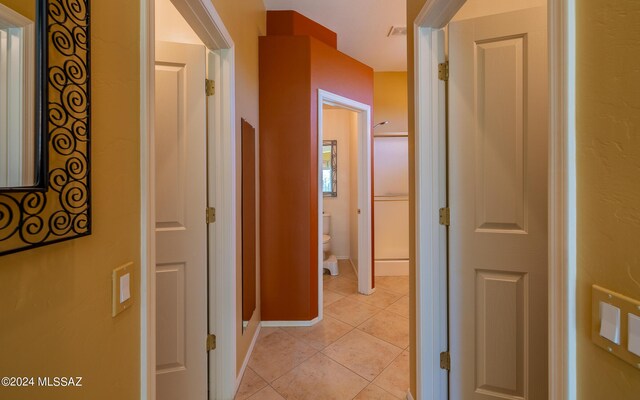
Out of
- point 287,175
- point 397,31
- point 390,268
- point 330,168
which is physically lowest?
point 390,268

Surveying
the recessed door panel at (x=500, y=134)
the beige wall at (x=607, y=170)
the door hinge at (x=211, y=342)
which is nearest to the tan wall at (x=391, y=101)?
the recessed door panel at (x=500, y=134)

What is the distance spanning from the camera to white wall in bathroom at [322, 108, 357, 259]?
438 cm

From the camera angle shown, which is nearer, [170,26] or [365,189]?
[170,26]

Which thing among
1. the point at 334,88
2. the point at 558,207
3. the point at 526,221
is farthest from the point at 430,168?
the point at 334,88

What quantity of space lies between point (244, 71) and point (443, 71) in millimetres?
1390

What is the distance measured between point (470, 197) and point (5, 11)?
61.6 inches

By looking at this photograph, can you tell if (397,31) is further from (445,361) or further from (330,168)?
(445,361)

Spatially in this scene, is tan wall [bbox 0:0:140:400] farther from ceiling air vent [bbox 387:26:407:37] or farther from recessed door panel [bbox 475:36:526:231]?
ceiling air vent [bbox 387:26:407:37]

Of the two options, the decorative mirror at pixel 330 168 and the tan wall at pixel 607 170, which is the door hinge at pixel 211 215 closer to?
the tan wall at pixel 607 170

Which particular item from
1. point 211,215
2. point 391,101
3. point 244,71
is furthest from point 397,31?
point 211,215

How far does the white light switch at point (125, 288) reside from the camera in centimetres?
69

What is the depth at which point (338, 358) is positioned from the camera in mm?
1936

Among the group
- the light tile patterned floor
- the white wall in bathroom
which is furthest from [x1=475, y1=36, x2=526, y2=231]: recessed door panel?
the white wall in bathroom

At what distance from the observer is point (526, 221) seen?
1.19 meters
